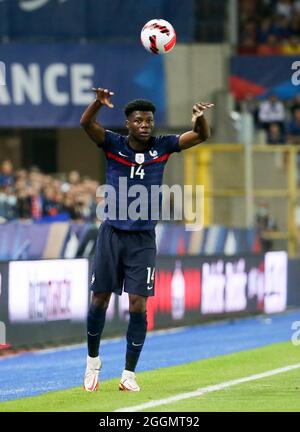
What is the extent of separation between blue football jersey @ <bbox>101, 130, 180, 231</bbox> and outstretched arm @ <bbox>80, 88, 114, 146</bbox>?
14cm

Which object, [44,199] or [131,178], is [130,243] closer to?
[131,178]

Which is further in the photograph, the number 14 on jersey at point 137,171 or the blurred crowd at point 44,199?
the blurred crowd at point 44,199

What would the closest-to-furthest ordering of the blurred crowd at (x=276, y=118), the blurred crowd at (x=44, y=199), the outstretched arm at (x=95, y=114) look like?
1. the outstretched arm at (x=95, y=114)
2. the blurred crowd at (x=44, y=199)
3. the blurred crowd at (x=276, y=118)

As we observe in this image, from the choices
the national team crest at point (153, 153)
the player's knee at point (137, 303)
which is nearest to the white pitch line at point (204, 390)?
the player's knee at point (137, 303)

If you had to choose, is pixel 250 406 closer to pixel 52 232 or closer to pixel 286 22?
pixel 52 232

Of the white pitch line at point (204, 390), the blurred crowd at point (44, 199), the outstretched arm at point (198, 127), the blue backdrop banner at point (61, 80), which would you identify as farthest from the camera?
the blue backdrop banner at point (61, 80)

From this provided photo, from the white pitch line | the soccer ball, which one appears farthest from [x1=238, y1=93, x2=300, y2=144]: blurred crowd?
the soccer ball

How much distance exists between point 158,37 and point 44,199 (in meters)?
10.8

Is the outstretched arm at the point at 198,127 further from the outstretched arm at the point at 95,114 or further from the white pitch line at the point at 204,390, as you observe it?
the white pitch line at the point at 204,390

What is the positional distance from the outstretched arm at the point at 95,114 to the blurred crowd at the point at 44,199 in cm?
954

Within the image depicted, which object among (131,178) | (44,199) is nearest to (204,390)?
(131,178)

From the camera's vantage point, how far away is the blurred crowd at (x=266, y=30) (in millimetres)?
31094

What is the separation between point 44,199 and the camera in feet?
71.1

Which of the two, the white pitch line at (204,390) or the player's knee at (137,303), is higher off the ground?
the player's knee at (137,303)
